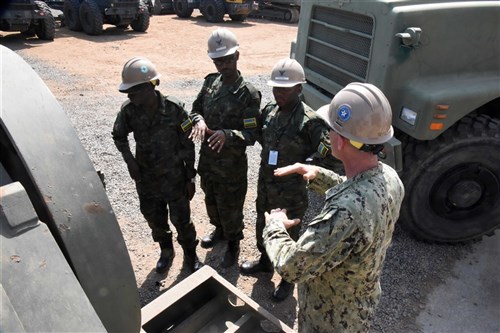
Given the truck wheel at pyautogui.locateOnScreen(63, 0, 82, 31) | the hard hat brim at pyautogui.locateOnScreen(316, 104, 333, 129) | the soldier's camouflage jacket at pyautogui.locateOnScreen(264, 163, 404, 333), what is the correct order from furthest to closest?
the truck wheel at pyautogui.locateOnScreen(63, 0, 82, 31), the hard hat brim at pyautogui.locateOnScreen(316, 104, 333, 129), the soldier's camouflage jacket at pyautogui.locateOnScreen(264, 163, 404, 333)

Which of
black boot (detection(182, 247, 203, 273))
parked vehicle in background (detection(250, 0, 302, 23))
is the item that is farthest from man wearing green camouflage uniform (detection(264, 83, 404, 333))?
parked vehicle in background (detection(250, 0, 302, 23))

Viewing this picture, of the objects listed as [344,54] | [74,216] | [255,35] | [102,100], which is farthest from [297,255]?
[255,35]

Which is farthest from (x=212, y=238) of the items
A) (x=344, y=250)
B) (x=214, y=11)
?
(x=214, y=11)

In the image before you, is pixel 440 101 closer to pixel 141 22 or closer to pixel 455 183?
pixel 455 183

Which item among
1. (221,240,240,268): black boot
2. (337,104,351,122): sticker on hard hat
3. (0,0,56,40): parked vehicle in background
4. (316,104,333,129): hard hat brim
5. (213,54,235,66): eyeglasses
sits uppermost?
(337,104,351,122): sticker on hard hat

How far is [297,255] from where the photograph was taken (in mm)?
1722

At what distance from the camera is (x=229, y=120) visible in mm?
3408

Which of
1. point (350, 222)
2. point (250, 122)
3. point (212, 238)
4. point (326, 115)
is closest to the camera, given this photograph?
point (350, 222)

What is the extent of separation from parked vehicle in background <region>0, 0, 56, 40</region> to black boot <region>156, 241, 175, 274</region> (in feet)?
34.3

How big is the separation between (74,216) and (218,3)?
17982mm

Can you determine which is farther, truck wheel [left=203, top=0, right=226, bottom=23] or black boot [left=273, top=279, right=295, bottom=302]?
truck wheel [left=203, top=0, right=226, bottom=23]

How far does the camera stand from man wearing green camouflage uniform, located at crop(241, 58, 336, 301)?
9.64 feet

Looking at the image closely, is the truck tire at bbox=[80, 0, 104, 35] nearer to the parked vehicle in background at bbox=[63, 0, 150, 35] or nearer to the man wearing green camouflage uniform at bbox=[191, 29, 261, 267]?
the parked vehicle in background at bbox=[63, 0, 150, 35]

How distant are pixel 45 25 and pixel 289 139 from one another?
465 inches
